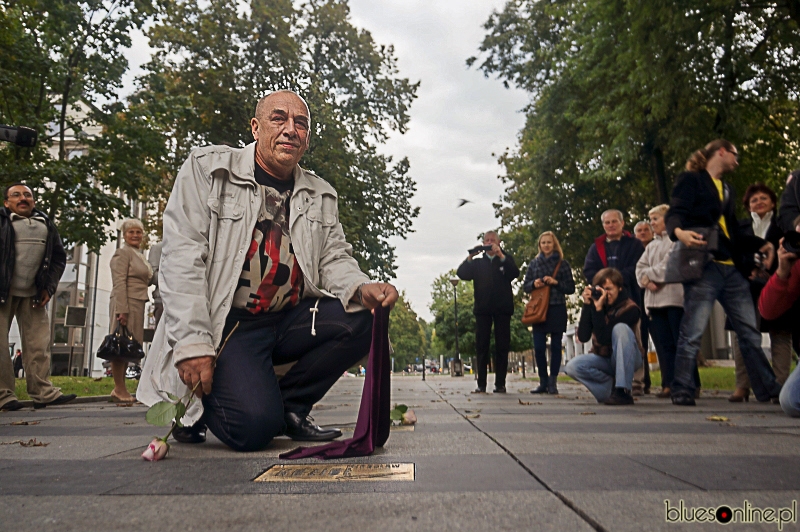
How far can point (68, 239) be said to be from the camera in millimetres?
17469

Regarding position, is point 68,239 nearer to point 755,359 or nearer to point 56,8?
point 56,8

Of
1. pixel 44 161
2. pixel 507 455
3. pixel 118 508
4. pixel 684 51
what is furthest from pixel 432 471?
pixel 44 161

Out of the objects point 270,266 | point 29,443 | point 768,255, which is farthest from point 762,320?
point 29,443

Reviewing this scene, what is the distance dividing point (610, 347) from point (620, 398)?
537 mm

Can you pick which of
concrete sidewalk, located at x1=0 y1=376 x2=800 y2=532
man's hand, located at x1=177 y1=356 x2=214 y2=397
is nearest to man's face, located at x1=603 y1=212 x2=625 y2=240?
concrete sidewalk, located at x1=0 y1=376 x2=800 y2=532

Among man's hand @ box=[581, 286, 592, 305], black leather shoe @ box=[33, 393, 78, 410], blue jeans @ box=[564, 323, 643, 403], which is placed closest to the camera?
blue jeans @ box=[564, 323, 643, 403]

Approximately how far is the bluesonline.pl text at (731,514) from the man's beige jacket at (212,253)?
7.71 ft

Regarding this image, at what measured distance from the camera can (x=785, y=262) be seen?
18.9 feet

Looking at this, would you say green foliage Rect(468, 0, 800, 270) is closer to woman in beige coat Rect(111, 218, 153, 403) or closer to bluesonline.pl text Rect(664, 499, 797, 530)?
woman in beige coat Rect(111, 218, 153, 403)

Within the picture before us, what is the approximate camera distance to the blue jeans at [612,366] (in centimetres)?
784

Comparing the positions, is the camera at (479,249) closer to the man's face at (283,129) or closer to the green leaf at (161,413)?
the man's face at (283,129)

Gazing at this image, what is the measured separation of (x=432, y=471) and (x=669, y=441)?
1.80m

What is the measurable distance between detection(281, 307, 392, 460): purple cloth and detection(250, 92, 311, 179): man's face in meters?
1.13

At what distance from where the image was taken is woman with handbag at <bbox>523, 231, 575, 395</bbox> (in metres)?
10.7
